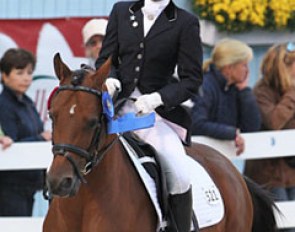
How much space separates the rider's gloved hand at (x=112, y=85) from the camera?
593 cm

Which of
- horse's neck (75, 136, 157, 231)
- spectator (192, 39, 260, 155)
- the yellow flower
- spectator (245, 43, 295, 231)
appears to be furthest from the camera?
the yellow flower

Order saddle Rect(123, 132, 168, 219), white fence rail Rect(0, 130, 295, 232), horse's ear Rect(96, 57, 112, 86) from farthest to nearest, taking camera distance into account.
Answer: white fence rail Rect(0, 130, 295, 232) < saddle Rect(123, 132, 168, 219) < horse's ear Rect(96, 57, 112, 86)

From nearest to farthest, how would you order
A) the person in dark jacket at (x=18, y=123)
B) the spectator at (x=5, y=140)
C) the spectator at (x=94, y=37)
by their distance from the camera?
the person in dark jacket at (x=18, y=123), the spectator at (x=5, y=140), the spectator at (x=94, y=37)

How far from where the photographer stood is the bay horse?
5.34 metres

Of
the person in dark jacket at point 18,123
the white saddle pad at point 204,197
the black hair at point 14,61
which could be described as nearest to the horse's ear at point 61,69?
the white saddle pad at point 204,197

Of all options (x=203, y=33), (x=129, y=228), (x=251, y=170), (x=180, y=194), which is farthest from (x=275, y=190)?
(x=129, y=228)

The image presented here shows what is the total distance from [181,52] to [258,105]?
2750mm

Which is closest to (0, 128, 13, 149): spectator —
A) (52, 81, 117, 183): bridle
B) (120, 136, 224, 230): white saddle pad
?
(120, 136, 224, 230): white saddle pad

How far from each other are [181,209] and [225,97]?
8.36ft

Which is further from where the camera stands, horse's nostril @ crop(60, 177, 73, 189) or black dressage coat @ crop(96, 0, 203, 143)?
black dressage coat @ crop(96, 0, 203, 143)

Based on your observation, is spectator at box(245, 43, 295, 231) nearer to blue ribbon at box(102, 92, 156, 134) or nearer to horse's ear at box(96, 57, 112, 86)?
blue ribbon at box(102, 92, 156, 134)

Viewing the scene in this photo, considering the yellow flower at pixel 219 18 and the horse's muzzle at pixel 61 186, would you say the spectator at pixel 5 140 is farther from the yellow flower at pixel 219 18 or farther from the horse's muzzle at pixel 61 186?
the yellow flower at pixel 219 18

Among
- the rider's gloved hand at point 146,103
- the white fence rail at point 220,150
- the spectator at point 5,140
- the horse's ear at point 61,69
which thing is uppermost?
the horse's ear at point 61,69

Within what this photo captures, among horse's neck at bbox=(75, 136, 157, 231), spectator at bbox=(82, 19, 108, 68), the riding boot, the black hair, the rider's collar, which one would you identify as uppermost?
the rider's collar
